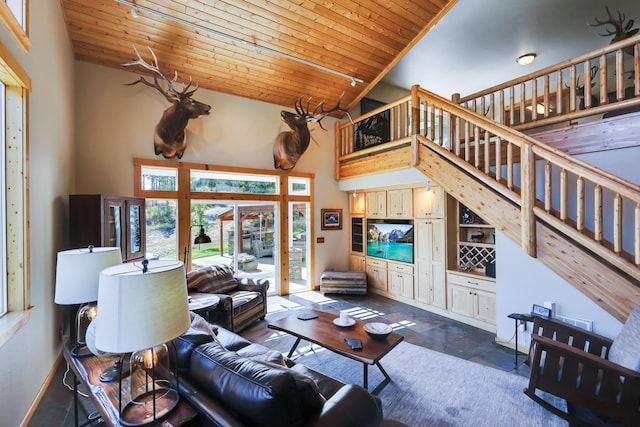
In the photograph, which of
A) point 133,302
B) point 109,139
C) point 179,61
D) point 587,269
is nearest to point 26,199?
point 133,302

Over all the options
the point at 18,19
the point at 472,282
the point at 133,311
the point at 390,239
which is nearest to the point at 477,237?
the point at 472,282

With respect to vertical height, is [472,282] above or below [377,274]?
above

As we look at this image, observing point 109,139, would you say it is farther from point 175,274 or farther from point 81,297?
point 175,274

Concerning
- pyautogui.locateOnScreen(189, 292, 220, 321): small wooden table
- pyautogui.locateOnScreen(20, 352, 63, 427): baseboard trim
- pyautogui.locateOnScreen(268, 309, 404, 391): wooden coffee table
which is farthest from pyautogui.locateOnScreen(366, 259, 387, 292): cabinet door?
pyautogui.locateOnScreen(20, 352, 63, 427): baseboard trim

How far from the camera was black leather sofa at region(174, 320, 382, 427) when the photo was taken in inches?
53.1

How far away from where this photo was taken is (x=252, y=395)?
137cm

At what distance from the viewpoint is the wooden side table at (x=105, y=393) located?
1364 millimetres

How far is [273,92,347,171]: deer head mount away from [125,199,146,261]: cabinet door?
8.62 ft

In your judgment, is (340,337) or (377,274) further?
(377,274)

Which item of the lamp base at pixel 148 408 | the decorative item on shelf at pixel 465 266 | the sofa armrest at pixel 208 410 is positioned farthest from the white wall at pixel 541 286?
the lamp base at pixel 148 408

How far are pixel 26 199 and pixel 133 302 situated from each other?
74.5 inches

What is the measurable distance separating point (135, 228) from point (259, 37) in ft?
11.4

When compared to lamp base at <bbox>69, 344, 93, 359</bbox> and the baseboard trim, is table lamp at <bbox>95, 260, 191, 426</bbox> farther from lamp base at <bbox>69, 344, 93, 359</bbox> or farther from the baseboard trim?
the baseboard trim

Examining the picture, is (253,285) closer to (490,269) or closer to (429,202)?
(429,202)
